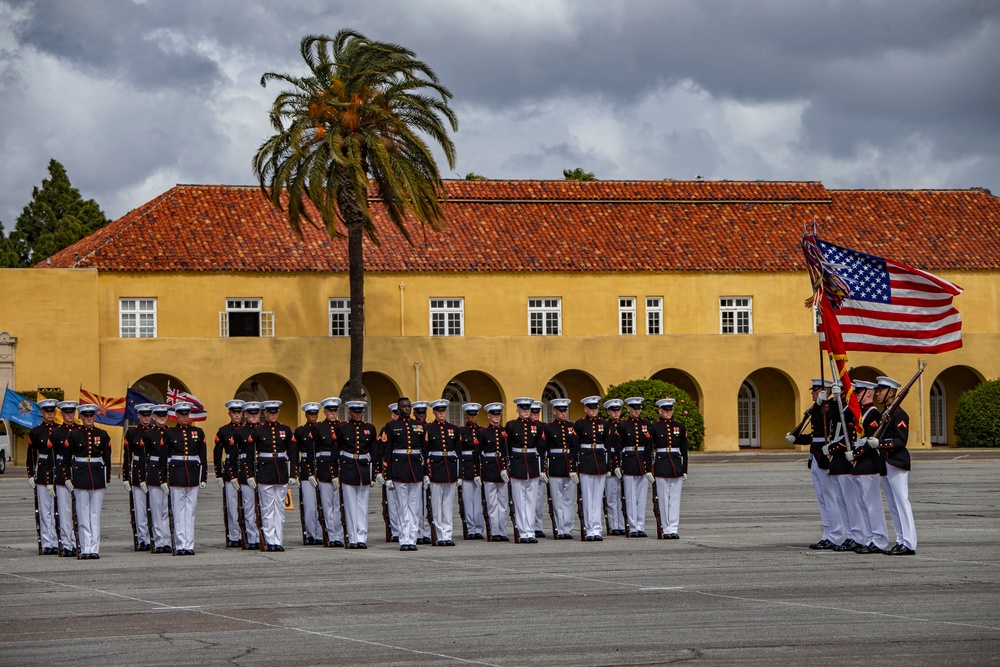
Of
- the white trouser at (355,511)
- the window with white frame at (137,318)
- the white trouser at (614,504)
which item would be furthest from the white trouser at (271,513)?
the window with white frame at (137,318)

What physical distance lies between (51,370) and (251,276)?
6481mm

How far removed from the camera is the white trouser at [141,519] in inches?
698

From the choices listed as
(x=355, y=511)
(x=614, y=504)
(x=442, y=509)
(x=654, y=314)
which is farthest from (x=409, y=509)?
(x=654, y=314)

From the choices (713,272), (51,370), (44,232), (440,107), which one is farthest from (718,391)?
(44,232)

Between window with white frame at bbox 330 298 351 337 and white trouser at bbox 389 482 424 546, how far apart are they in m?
27.3

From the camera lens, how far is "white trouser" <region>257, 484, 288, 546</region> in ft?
57.2

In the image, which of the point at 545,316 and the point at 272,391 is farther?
the point at 545,316

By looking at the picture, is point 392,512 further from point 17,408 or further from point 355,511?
point 17,408

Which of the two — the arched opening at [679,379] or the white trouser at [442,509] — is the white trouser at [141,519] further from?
the arched opening at [679,379]

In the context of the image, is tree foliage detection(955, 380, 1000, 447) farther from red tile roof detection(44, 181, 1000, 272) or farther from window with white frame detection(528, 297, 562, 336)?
window with white frame detection(528, 297, 562, 336)

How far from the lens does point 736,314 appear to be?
156ft

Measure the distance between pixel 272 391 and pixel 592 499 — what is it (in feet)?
90.0

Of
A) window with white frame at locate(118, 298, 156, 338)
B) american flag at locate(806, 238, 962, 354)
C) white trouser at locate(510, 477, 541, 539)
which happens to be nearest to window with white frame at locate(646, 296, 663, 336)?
window with white frame at locate(118, 298, 156, 338)

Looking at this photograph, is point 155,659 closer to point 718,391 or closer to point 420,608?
point 420,608
